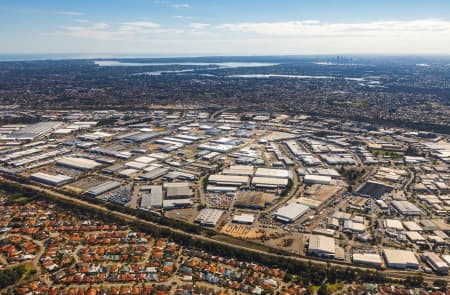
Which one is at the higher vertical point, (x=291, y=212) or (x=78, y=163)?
(x=78, y=163)

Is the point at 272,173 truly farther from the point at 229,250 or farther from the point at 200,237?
the point at 229,250

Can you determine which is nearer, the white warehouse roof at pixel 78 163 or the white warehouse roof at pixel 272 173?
the white warehouse roof at pixel 272 173

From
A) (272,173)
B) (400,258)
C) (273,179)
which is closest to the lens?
(400,258)

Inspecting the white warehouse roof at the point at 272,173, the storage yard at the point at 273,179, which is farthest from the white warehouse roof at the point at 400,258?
the white warehouse roof at the point at 272,173

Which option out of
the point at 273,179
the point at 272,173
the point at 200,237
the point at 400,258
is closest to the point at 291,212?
the point at 273,179

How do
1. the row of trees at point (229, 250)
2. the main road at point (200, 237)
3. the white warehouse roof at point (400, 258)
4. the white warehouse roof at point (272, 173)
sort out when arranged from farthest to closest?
the white warehouse roof at point (272, 173)
the white warehouse roof at point (400, 258)
the main road at point (200, 237)
the row of trees at point (229, 250)

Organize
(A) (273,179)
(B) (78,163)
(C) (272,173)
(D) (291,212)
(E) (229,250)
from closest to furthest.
Result: 1. (E) (229,250)
2. (D) (291,212)
3. (A) (273,179)
4. (C) (272,173)
5. (B) (78,163)

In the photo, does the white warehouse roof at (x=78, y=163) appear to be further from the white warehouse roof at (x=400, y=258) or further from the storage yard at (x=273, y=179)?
the white warehouse roof at (x=400, y=258)

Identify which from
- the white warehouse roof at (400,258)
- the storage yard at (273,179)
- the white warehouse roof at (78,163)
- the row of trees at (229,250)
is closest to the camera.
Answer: the row of trees at (229,250)

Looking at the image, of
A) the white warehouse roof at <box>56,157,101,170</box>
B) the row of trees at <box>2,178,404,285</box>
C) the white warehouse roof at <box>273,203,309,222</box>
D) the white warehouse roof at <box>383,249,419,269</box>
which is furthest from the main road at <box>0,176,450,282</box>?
the white warehouse roof at <box>56,157,101,170</box>

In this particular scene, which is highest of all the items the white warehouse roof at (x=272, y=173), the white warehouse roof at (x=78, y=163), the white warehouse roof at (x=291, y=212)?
the white warehouse roof at (x=78, y=163)

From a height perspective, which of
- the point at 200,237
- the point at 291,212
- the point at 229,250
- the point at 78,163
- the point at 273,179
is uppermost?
the point at 78,163

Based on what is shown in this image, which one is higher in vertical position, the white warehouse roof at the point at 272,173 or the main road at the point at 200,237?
the white warehouse roof at the point at 272,173
